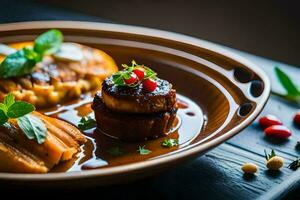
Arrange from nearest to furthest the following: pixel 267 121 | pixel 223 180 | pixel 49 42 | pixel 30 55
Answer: pixel 223 180 < pixel 267 121 < pixel 30 55 < pixel 49 42

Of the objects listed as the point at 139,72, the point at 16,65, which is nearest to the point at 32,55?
the point at 16,65

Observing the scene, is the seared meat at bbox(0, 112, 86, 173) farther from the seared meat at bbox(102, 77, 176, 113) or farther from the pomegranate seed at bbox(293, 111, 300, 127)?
the pomegranate seed at bbox(293, 111, 300, 127)

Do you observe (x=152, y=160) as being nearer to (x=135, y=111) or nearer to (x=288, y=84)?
(x=135, y=111)

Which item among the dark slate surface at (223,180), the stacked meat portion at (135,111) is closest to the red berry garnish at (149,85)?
the stacked meat portion at (135,111)

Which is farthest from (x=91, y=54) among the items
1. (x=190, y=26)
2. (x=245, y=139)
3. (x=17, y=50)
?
(x=190, y=26)

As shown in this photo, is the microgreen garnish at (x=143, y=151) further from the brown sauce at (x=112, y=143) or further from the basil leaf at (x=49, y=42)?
the basil leaf at (x=49, y=42)

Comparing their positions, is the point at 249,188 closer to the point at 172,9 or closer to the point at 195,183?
the point at 195,183
